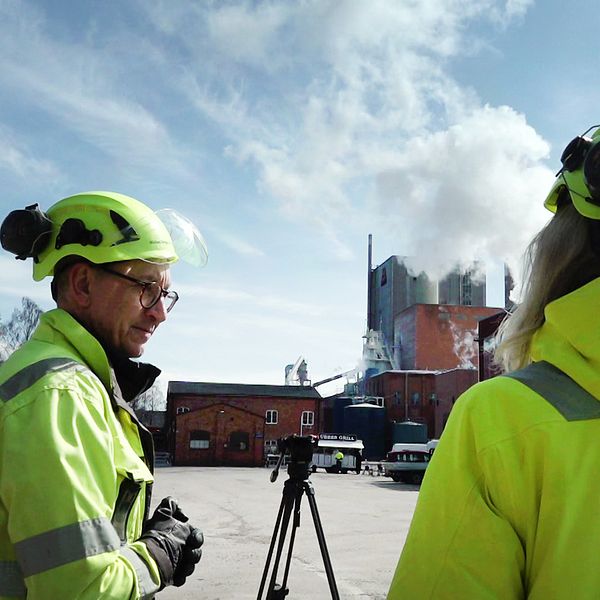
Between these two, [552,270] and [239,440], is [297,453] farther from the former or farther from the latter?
[239,440]

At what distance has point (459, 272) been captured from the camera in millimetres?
63594

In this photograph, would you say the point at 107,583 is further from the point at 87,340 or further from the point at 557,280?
the point at 557,280

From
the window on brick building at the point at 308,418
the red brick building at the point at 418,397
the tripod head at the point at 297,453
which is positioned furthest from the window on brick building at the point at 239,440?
the tripod head at the point at 297,453

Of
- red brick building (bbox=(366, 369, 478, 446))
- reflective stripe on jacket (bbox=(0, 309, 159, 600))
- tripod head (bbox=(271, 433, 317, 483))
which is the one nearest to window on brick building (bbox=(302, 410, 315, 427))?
red brick building (bbox=(366, 369, 478, 446))

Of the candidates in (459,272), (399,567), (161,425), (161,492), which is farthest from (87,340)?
(459,272)

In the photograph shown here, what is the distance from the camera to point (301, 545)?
9.03 m

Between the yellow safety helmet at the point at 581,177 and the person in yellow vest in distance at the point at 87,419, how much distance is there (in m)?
1.26

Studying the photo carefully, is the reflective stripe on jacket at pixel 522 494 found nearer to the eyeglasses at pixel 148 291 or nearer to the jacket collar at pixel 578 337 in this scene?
the jacket collar at pixel 578 337

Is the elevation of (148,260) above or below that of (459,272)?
below

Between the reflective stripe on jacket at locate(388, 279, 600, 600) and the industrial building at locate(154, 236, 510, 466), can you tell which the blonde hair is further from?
the industrial building at locate(154, 236, 510, 466)

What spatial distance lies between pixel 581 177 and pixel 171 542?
4.84 feet

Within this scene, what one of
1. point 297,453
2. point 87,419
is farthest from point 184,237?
point 297,453

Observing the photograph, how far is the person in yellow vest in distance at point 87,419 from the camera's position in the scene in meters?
1.48

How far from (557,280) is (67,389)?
4.03ft
